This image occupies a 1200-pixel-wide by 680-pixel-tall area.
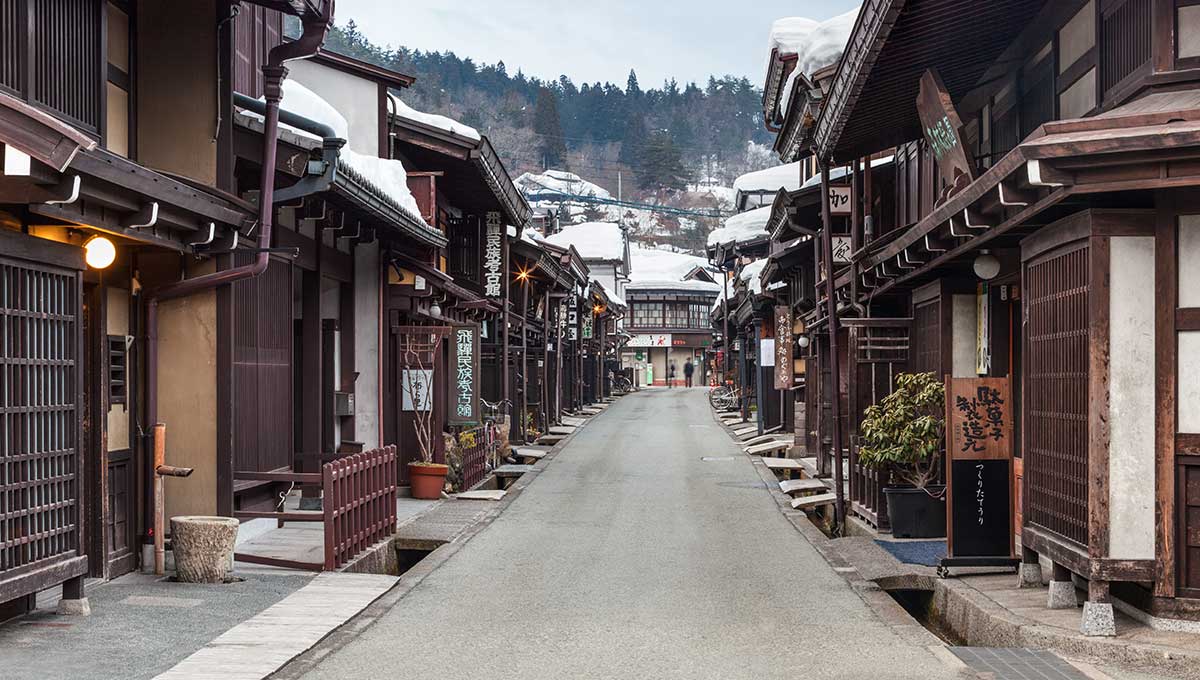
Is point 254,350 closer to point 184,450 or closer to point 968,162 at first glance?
point 184,450

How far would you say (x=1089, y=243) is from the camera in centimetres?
967

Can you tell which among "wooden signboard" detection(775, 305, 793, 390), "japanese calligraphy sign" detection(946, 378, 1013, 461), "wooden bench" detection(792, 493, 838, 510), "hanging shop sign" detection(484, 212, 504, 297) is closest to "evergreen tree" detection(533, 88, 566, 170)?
"wooden signboard" detection(775, 305, 793, 390)

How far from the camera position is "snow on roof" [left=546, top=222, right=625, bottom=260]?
87.5 metres

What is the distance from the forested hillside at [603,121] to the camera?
14050cm

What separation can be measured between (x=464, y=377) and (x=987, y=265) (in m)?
12.6

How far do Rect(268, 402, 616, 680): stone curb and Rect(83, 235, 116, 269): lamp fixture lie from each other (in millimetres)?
3773

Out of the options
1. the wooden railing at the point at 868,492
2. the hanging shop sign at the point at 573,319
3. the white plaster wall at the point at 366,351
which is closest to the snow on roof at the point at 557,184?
the hanging shop sign at the point at 573,319

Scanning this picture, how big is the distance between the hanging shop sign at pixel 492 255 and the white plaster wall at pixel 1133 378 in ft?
70.7

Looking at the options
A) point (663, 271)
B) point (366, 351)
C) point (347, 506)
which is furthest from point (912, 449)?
point (663, 271)

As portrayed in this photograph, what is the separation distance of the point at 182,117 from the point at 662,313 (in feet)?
288

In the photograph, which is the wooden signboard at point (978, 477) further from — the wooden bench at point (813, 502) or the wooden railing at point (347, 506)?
the wooden bench at point (813, 502)

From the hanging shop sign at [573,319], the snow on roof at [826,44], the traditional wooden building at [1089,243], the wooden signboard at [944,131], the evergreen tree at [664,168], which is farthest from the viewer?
the evergreen tree at [664,168]

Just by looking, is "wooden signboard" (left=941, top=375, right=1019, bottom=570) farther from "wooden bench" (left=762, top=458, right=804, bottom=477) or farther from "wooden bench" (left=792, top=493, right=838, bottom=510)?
"wooden bench" (left=762, top=458, right=804, bottom=477)

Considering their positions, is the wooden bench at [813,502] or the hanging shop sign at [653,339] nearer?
the wooden bench at [813,502]
